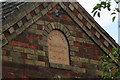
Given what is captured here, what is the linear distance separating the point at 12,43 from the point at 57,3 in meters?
2.95

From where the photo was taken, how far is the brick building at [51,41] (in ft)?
58.4

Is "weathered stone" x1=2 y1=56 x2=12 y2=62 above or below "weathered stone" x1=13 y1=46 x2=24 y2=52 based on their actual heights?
below

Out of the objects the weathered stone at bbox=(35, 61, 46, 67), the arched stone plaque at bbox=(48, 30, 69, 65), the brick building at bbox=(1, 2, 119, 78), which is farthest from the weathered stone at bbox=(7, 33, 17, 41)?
the arched stone plaque at bbox=(48, 30, 69, 65)

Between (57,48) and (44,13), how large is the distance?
56.7 inches

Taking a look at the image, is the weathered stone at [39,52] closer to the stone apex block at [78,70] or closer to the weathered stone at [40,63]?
the weathered stone at [40,63]

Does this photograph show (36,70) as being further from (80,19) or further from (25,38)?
(80,19)

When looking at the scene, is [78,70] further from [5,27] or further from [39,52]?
[5,27]

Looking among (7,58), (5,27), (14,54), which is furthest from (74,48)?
(5,27)

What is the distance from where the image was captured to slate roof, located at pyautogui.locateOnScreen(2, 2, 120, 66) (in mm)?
17766

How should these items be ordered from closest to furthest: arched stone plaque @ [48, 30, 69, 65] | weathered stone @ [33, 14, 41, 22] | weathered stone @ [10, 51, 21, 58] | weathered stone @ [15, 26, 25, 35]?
weathered stone @ [10, 51, 21, 58]
weathered stone @ [15, 26, 25, 35]
weathered stone @ [33, 14, 41, 22]
arched stone plaque @ [48, 30, 69, 65]

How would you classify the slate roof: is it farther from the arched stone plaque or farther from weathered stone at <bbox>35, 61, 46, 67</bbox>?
weathered stone at <bbox>35, 61, 46, 67</bbox>

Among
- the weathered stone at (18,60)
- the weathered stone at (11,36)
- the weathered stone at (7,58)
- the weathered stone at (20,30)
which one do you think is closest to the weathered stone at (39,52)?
the weathered stone at (18,60)

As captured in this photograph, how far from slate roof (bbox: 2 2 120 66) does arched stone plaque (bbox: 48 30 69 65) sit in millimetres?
979

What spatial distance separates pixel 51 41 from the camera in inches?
752
